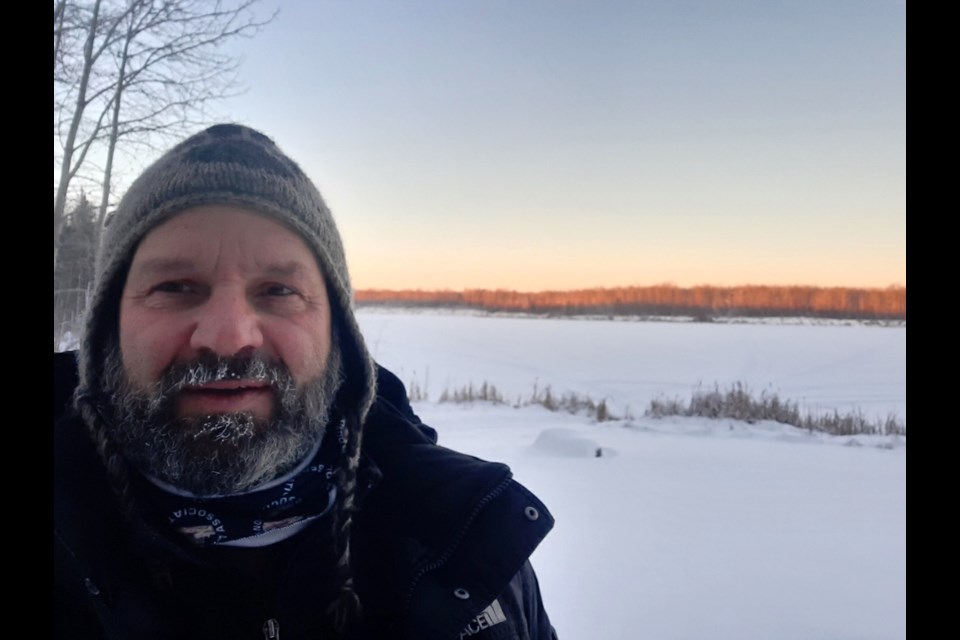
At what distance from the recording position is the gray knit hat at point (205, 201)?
120cm

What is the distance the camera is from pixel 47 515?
57 cm

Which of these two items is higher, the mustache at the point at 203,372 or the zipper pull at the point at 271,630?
the mustache at the point at 203,372

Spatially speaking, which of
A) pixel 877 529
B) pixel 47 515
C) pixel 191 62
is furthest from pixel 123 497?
pixel 191 62

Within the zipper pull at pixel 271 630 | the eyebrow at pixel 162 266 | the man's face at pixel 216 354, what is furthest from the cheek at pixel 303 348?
the zipper pull at pixel 271 630

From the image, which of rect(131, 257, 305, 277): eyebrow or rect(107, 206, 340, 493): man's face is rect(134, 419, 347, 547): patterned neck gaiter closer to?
rect(107, 206, 340, 493): man's face

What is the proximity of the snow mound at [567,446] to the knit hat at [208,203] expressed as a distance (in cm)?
488

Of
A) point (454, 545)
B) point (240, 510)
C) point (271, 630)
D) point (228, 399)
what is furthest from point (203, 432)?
point (454, 545)

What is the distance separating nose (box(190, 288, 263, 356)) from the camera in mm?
1082

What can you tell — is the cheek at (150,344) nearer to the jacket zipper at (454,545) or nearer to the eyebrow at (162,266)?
the eyebrow at (162,266)

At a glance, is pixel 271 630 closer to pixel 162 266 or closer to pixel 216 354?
pixel 216 354

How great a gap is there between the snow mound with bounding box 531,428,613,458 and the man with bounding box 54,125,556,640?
4722 mm

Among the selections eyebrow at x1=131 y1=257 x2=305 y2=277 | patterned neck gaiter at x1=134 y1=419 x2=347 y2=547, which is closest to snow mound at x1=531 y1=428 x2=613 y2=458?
patterned neck gaiter at x1=134 y1=419 x2=347 y2=547

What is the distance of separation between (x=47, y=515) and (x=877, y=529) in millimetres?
5259

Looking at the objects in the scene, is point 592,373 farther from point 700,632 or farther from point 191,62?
point 700,632
